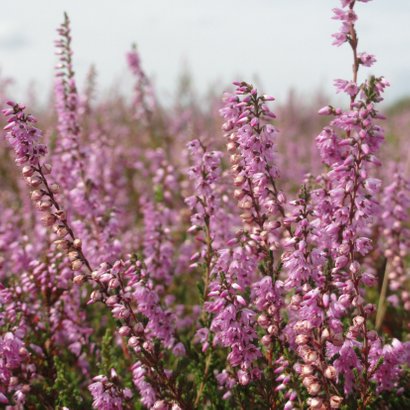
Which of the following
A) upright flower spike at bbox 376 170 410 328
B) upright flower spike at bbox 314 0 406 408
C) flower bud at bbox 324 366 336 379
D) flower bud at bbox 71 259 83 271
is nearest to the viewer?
flower bud at bbox 324 366 336 379

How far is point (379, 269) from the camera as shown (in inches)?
231

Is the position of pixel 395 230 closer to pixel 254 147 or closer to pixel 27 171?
pixel 254 147

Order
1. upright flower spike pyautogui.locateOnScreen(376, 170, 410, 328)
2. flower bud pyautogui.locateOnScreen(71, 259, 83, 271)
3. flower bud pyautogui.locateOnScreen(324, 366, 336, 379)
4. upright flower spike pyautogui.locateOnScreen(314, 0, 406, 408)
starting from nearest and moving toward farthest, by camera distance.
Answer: flower bud pyautogui.locateOnScreen(324, 366, 336, 379)
upright flower spike pyautogui.locateOnScreen(314, 0, 406, 408)
flower bud pyautogui.locateOnScreen(71, 259, 83, 271)
upright flower spike pyautogui.locateOnScreen(376, 170, 410, 328)

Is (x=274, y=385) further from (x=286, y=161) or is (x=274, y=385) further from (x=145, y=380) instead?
(x=286, y=161)

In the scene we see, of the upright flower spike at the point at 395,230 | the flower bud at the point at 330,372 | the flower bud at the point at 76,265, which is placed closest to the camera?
the flower bud at the point at 330,372

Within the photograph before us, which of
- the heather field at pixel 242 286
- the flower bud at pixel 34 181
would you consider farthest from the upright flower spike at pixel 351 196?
the flower bud at pixel 34 181

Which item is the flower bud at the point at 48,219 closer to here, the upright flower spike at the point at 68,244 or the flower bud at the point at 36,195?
the upright flower spike at the point at 68,244

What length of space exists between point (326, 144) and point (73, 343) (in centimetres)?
308

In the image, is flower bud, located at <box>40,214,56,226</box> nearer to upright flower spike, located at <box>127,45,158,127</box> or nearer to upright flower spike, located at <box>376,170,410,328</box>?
upright flower spike, located at <box>376,170,410,328</box>

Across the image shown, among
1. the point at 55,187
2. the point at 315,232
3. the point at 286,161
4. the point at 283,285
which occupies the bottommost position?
the point at 283,285

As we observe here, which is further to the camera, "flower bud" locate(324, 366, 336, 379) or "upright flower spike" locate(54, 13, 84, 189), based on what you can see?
"upright flower spike" locate(54, 13, 84, 189)

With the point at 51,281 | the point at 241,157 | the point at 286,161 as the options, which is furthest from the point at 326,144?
the point at 286,161

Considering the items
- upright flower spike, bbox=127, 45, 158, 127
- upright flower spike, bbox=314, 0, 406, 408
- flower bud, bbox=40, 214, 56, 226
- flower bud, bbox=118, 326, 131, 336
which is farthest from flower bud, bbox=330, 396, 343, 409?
upright flower spike, bbox=127, 45, 158, 127

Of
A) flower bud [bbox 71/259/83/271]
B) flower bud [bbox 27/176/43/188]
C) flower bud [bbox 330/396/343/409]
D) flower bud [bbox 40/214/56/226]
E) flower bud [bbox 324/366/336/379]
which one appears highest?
flower bud [bbox 27/176/43/188]
